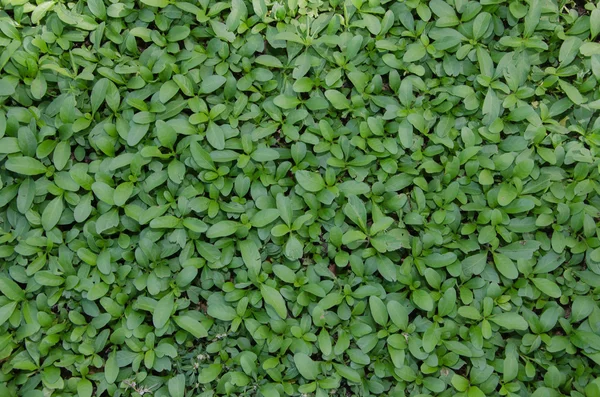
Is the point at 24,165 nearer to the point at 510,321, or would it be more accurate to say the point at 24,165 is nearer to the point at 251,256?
the point at 251,256

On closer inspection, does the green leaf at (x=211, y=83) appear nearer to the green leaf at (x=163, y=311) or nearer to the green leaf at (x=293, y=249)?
the green leaf at (x=293, y=249)

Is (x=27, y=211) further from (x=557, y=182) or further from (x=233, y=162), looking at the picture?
(x=557, y=182)

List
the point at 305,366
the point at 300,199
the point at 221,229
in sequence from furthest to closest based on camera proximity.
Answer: the point at 300,199, the point at 221,229, the point at 305,366

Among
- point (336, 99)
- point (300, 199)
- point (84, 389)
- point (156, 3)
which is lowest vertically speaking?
point (84, 389)

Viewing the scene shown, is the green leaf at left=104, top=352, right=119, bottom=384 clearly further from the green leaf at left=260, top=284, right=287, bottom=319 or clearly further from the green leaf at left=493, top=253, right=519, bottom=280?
the green leaf at left=493, top=253, right=519, bottom=280

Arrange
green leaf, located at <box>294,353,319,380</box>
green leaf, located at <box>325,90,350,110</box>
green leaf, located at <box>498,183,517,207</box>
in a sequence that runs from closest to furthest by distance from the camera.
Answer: green leaf, located at <box>294,353,319,380</box>
green leaf, located at <box>498,183,517,207</box>
green leaf, located at <box>325,90,350,110</box>

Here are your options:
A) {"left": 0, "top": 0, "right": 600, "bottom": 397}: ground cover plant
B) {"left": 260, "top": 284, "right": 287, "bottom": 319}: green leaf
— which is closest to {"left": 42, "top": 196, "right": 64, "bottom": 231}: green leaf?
{"left": 0, "top": 0, "right": 600, "bottom": 397}: ground cover plant

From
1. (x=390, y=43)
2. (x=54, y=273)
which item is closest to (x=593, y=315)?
(x=390, y=43)

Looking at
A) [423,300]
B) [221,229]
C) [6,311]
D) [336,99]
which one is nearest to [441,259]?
[423,300]
